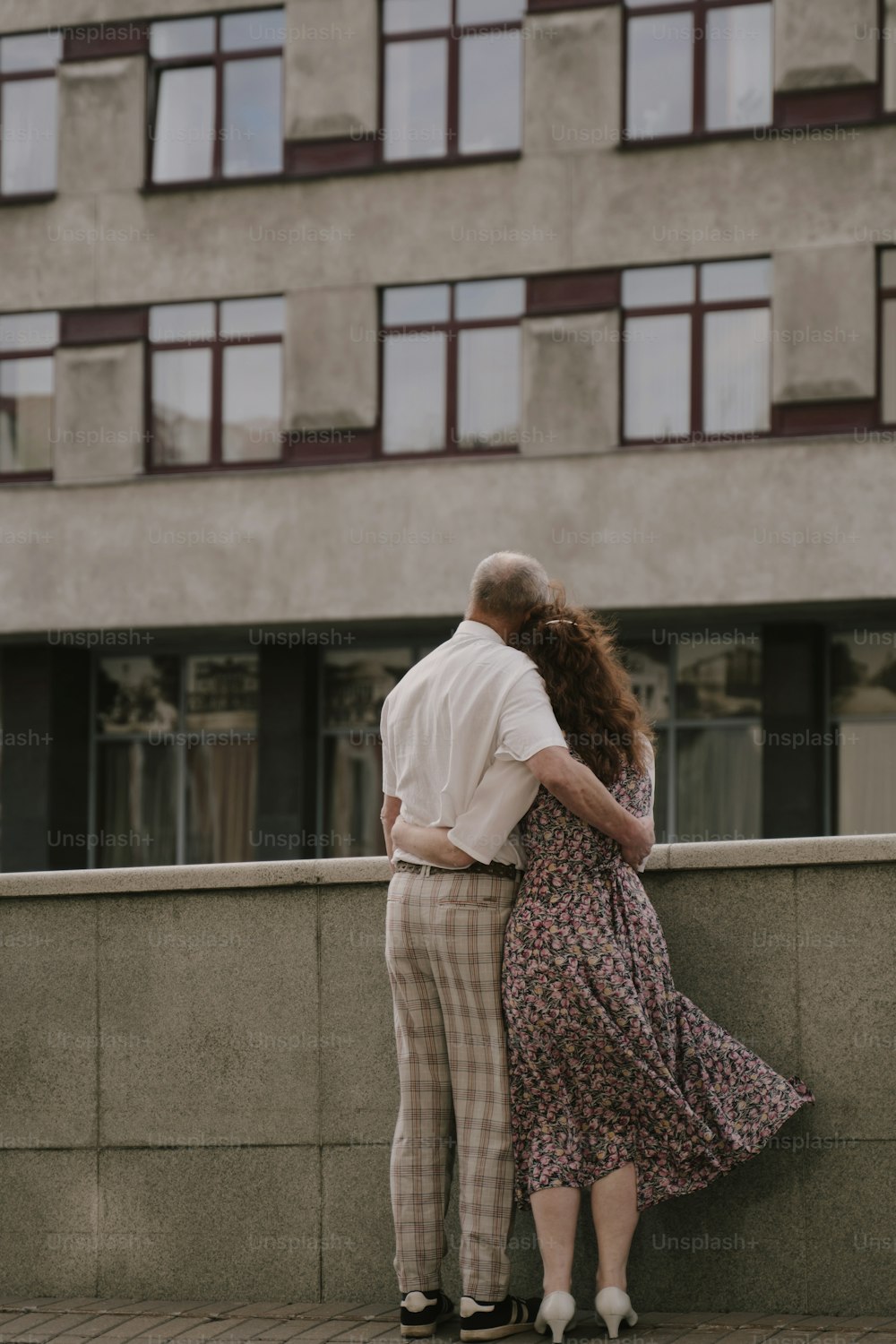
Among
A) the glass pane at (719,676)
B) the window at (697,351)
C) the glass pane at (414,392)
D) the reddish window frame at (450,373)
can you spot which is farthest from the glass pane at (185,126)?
the glass pane at (719,676)

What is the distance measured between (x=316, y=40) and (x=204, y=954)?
16.9 meters

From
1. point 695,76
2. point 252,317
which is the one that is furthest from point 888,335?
point 252,317

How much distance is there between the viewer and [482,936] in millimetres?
5379

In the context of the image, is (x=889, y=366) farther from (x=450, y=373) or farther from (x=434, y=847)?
(x=434, y=847)

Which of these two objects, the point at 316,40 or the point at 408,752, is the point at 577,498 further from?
the point at 408,752

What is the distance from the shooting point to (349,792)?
22406mm

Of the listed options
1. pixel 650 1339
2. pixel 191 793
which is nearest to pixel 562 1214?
pixel 650 1339

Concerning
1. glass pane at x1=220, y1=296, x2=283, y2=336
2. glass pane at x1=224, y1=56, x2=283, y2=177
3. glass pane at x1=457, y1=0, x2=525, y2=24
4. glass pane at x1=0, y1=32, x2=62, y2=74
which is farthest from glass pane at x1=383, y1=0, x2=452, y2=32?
glass pane at x1=0, y1=32, x2=62, y2=74

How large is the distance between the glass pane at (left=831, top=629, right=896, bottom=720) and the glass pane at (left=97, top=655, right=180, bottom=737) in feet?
25.8

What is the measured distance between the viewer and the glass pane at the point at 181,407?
21.9 meters

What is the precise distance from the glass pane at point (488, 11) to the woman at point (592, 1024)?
16929mm

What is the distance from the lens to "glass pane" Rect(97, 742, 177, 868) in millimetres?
23391

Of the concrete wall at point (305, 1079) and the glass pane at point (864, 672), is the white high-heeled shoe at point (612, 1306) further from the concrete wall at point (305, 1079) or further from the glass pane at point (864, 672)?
the glass pane at point (864, 672)

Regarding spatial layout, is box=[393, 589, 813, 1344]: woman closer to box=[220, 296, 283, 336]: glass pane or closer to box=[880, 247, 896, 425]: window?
box=[880, 247, 896, 425]: window
